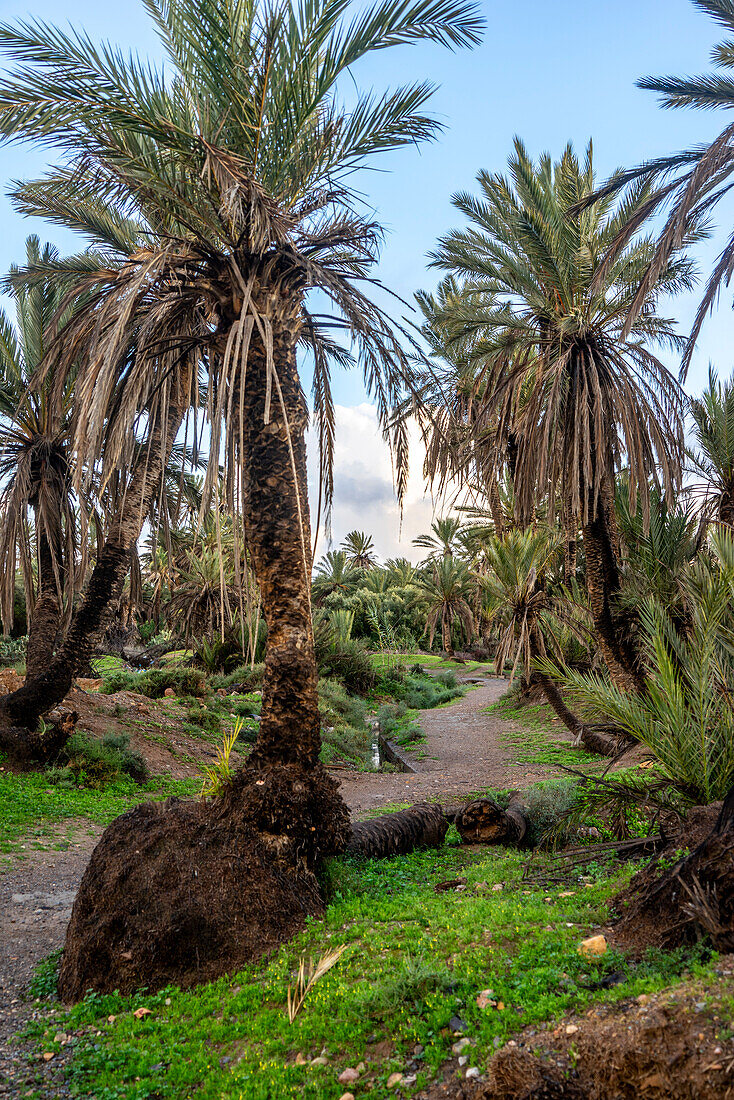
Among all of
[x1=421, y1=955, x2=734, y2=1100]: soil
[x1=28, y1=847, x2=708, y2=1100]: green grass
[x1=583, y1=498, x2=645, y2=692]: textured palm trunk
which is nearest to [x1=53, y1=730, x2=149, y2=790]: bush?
[x1=28, y1=847, x2=708, y2=1100]: green grass

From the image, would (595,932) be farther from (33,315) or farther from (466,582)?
(466,582)

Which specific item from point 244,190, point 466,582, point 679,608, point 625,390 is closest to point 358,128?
point 244,190

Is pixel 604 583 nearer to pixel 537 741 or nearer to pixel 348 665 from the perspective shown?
pixel 537 741

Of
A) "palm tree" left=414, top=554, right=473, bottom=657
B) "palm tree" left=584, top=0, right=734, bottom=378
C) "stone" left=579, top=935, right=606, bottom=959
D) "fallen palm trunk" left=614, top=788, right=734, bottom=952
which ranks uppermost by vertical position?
"palm tree" left=584, top=0, right=734, bottom=378

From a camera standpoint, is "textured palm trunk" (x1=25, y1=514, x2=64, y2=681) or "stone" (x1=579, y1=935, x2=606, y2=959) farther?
"textured palm trunk" (x1=25, y1=514, x2=64, y2=681)

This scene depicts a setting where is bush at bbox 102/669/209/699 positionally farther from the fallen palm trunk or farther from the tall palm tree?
the fallen palm trunk

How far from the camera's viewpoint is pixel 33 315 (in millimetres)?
11109

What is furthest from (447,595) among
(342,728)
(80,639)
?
(80,639)

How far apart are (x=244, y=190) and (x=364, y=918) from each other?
5358 mm

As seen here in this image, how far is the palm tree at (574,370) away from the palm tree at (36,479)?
6.66 metres

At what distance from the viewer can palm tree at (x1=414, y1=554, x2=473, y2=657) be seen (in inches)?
1471

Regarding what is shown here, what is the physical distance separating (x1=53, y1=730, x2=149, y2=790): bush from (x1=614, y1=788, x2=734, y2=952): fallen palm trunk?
25.7 ft

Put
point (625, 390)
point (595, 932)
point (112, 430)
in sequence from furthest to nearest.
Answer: point (625, 390) < point (112, 430) < point (595, 932)

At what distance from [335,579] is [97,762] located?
117 ft
